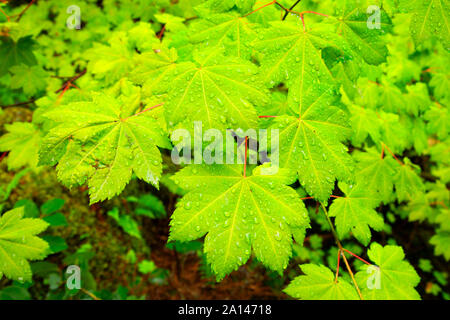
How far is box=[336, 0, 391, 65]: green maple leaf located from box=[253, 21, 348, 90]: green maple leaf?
0.56 feet

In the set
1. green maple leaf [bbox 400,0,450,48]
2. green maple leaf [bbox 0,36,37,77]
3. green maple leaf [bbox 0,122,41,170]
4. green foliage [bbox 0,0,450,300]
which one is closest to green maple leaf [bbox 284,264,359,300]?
green foliage [bbox 0,0,450,300]

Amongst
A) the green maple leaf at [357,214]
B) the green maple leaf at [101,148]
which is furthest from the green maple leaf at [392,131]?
the green maple leaf at [101,148]

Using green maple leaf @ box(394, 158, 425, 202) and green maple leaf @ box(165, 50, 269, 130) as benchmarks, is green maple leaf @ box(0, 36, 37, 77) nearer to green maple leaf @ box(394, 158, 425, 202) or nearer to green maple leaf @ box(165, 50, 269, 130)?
green maple leaf @ box(165, 50, 269, 130)

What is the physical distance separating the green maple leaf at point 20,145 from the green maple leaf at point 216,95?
5.16 feet

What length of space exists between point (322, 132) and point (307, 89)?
6.9 inches

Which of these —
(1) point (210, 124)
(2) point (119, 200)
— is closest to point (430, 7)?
(1) point (210, 124)

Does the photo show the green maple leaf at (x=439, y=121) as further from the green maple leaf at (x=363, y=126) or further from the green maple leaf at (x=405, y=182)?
the green maple leaf at (x=363, y=126)

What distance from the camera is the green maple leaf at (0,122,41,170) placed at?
74.4 inches

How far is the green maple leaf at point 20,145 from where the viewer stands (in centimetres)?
189

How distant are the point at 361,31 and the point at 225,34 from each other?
0.59 meters

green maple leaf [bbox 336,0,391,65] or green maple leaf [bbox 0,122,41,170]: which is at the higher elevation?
green maple leaf [bbox 336,0,391,65]

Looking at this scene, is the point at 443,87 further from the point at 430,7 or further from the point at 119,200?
the point at 119,200

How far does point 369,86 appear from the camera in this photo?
6.81 feet

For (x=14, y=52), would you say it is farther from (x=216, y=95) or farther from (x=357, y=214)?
(x=357, y=214)
